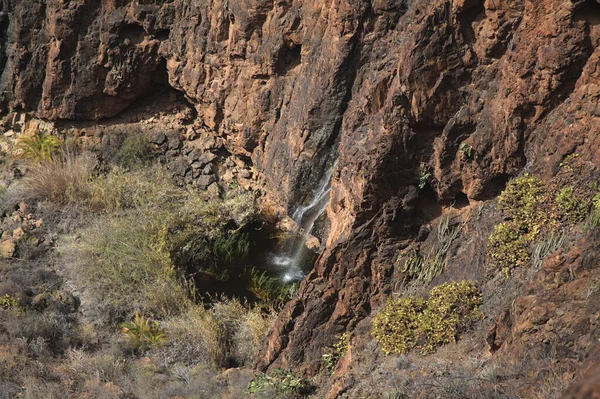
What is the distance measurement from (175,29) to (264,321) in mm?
→ 6389

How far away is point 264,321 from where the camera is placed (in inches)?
350

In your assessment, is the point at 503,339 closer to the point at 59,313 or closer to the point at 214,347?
the point at 214,347

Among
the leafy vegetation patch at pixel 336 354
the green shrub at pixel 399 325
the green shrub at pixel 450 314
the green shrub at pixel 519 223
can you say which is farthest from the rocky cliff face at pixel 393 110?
the green shrub at pixel 399 325

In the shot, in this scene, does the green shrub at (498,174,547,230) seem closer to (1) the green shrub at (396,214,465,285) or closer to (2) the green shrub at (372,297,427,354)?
(1) the green shrub at (396,214,465,285)

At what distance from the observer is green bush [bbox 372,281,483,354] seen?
6.01m

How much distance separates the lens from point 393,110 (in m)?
6.85

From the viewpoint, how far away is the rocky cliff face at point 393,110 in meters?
6.07

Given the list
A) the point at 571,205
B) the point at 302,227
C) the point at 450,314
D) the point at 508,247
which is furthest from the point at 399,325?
the point at 302,227

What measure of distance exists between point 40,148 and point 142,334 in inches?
220

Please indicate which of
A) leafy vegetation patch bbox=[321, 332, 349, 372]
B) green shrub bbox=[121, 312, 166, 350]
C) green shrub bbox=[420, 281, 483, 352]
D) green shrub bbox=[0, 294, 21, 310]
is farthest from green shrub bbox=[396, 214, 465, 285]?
green shrub bbox=[0, 294, 21, 310]

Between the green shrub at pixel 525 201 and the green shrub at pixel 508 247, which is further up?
the green shrub at pixel 525 201

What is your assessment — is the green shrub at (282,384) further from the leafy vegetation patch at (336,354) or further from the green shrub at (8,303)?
the green shrub at (8,303)

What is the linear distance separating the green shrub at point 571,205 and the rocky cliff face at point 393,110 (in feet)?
1.15

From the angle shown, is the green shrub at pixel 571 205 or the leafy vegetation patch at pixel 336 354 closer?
the green shrub at pixel 571 205
